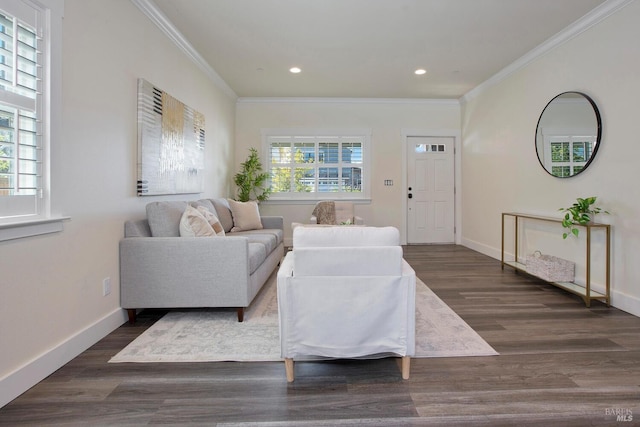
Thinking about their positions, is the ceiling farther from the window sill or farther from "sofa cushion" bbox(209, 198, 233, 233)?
the window sill

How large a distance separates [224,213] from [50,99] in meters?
2.48

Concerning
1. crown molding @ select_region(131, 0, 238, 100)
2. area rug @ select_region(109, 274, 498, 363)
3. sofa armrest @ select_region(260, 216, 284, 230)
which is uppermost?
crown molding @ select_region(131, 0, 238, 100)

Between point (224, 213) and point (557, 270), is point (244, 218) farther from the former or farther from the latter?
point (557, 270)

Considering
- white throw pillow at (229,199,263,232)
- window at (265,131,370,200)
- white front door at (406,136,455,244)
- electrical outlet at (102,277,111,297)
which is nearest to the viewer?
electrical outlet at (102,277,111,297)

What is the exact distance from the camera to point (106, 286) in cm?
242

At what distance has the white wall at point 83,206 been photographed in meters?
1.72

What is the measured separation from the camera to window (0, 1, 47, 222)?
1.65 metres

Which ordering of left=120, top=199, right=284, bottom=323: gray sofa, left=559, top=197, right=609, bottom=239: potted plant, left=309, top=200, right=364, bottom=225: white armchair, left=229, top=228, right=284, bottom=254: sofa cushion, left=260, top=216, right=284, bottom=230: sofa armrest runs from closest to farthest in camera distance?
1. left=120, top=199, right=284, bottom=323: gray sofa
2. left=559, top=197, right=609, bottom=239: potted plant
3. left=229, top=228, right=284, bottom=254: sofa cushion
4. left=260, top=216, right=284, bottom=230: sofa armrest
5. left=309, top=200, right=364, bottom=225: white armchair

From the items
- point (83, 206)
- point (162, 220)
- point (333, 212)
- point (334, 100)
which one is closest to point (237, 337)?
point (162, 220)

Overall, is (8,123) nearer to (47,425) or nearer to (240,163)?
(47,425)

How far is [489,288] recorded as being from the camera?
11.7 ft

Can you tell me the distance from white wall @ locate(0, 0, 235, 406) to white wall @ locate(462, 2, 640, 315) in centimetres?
403

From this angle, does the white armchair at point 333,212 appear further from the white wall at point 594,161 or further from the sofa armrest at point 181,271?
the sofa armrest at point 181,271

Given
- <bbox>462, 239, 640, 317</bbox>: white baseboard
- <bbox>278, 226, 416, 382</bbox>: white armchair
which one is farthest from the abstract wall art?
<bbox>462, 239, 640, 317</bbox>: white baseboard
